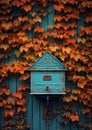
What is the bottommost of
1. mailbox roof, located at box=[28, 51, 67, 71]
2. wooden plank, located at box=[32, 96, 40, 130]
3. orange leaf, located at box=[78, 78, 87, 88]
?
wooden plank, located at box=[32, 96, 40, 130]

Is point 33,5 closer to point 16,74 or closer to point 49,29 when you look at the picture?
point 49,29

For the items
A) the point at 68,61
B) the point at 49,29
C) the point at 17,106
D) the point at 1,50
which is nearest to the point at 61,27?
the point at 49,29

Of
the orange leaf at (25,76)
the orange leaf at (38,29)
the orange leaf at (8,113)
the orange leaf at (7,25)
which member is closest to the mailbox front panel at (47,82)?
the orange leaf at (25,76)

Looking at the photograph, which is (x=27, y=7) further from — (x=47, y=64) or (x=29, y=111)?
(x=29, y=111)

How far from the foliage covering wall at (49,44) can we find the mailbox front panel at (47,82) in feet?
1.06

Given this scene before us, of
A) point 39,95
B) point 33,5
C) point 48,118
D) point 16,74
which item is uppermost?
point 33,5

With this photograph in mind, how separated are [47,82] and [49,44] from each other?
65 centimetres

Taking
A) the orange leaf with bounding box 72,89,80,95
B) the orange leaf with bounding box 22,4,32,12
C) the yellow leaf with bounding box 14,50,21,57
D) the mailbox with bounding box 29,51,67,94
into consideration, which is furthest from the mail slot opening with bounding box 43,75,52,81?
the orange leaf with bounding box 22,4,32,12

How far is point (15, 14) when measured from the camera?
516 cm

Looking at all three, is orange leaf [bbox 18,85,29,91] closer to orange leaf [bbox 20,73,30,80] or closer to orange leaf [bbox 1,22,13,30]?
orange leaf [bbox 20,73,30,80]

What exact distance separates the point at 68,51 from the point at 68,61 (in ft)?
0.48

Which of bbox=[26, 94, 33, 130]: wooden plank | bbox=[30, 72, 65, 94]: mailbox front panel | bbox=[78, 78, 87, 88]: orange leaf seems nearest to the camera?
bbox=[30, 72, 65, 94]: mailbox front panel

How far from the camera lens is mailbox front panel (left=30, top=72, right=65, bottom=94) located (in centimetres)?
471

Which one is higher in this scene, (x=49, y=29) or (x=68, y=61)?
(x=49, y=29)
